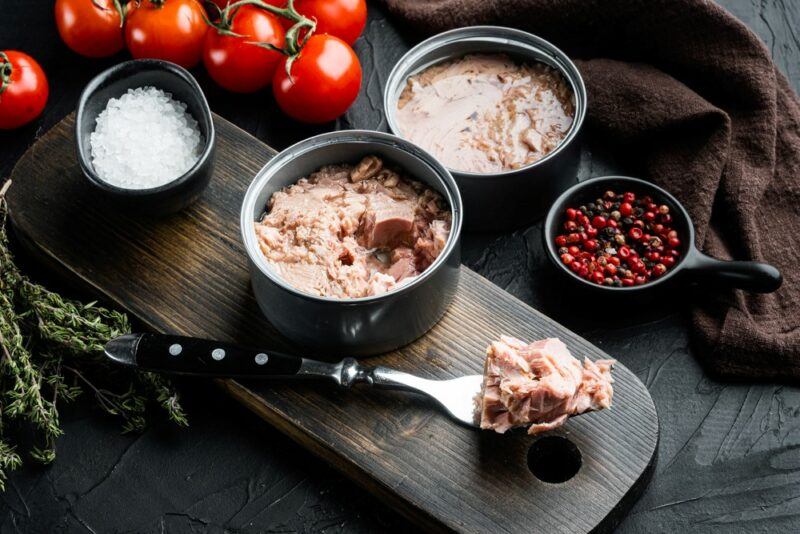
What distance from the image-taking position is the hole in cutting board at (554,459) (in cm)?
329

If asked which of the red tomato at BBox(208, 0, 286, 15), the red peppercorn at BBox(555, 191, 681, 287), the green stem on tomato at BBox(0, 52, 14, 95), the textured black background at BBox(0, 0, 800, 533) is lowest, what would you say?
the textured black background at BBox(0, 0, 800, 533)

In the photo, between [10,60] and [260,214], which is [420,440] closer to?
[260,214]

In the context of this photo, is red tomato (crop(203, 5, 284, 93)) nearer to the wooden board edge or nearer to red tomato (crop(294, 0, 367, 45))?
red tomato (crop(294, 0, 367, 45))

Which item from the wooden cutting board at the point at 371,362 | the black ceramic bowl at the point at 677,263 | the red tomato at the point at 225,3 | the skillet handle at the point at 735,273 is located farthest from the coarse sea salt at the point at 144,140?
the skillet handle at the point at 735,273

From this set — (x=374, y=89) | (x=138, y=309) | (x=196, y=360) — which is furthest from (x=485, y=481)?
(x=374, y=89)

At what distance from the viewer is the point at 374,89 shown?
179 inches

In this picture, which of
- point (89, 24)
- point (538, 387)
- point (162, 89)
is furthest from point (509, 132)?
point (89, 24)

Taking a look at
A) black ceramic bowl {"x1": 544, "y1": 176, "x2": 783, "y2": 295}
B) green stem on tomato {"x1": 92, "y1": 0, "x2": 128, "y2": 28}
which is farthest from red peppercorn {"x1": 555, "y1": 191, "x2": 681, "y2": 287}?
green stem on tomato {"x1": 92, "y1": 0, "x2": 128, "y2": 28}

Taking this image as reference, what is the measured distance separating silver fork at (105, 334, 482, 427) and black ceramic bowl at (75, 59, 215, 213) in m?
0.59

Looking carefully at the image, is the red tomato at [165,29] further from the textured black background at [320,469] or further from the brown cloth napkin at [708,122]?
the textured black background at [320,469]

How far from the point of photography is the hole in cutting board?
10.8 ft

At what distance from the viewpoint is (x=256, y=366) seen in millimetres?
3342

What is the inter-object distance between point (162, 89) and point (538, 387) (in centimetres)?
205

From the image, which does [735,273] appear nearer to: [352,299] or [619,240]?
[619,240]
